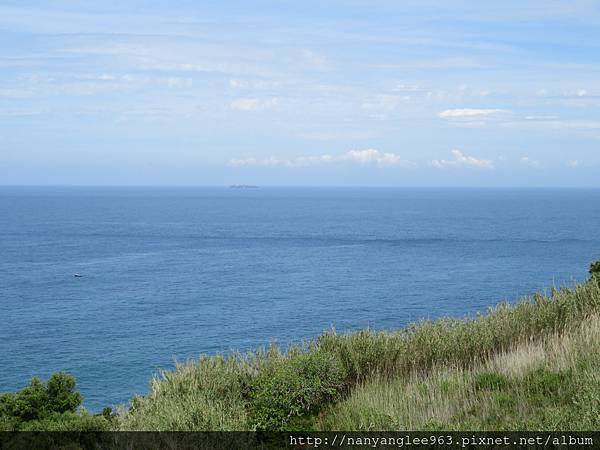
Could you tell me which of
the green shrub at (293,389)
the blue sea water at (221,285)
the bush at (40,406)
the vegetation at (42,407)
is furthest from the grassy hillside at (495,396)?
the blue sea water at (221,285)

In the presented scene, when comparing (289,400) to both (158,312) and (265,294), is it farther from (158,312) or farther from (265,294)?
(265,294)

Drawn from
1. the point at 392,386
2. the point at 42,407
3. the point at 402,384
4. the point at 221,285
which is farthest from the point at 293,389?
the point at 221,285

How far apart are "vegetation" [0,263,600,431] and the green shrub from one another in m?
0.02

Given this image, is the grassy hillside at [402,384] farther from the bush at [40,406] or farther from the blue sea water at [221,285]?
the blue sea water at [221,285]

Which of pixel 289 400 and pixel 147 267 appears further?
pixel 147 267

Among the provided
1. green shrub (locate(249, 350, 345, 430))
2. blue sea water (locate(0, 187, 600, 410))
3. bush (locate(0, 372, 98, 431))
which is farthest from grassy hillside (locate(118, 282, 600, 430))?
blue sea water (locate(0, 187, 600, 410))

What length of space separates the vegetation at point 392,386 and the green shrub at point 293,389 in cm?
2

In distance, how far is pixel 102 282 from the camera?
6088 centimetres

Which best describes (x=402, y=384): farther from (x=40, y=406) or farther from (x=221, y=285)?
(x=221, y=285)


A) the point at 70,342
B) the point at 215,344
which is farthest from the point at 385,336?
the point at 70,342

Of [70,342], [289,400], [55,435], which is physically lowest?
[70,342]

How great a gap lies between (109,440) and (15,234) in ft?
356

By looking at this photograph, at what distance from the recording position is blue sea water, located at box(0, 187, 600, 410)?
38.2 metres

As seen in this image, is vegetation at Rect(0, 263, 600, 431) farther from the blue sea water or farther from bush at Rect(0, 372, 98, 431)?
the blue sea water
